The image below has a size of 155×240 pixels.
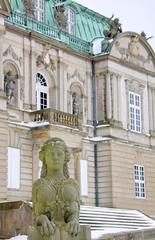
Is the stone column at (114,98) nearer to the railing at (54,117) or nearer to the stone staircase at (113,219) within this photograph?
the railing at (54,117)

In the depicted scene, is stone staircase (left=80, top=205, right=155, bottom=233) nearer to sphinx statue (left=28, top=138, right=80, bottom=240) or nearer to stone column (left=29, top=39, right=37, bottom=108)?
stone column (left=29, top=39, right=37, bottom=108)

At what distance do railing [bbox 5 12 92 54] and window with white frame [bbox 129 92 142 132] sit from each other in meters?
3.96

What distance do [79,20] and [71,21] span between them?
1246mm

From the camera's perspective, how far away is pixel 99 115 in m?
32.1

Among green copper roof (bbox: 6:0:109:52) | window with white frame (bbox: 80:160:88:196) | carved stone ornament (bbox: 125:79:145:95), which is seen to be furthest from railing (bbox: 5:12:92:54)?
window with white frame (bbox: 80:160:88:196)

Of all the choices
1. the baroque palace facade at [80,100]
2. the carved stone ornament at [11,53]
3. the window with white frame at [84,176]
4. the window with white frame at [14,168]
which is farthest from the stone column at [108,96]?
the window with white frame at [14,168]

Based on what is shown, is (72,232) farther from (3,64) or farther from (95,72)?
(95,72)

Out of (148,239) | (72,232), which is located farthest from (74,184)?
(148,239)

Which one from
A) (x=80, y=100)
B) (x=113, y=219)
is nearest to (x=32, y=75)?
(x=80, y=100)

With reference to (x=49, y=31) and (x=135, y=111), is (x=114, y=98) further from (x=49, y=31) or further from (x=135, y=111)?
(x=49, y=31)

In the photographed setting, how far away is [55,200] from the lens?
9.11 m

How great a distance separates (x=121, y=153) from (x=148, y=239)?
14204mm

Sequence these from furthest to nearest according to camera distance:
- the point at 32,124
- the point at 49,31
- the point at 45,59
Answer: the point at 49,31
the point at 45,59
the point at 32,124

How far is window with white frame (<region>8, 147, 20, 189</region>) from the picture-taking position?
2550 centimetres
